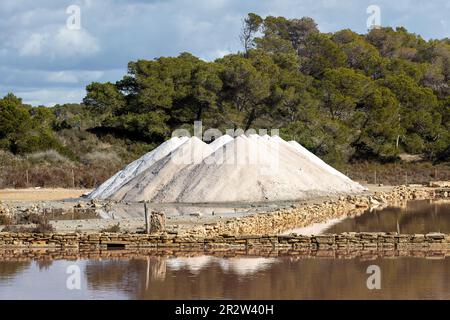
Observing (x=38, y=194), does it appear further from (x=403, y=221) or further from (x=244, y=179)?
(x=403, y=221)

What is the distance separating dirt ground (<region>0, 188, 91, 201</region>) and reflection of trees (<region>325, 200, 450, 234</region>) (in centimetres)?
961

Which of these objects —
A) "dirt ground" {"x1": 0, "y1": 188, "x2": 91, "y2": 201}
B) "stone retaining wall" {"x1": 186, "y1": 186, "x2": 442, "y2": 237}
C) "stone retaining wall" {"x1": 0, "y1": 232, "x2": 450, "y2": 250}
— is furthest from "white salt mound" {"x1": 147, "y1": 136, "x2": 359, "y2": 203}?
"stone retaining wall" {"x1": 0, "y1": 232, "x2": 450, "y2": 250}

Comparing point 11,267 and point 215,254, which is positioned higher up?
point 215,254

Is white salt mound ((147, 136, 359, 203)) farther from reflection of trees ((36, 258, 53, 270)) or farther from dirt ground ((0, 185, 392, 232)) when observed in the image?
reflection of trees ((36, 258, 53, 270))

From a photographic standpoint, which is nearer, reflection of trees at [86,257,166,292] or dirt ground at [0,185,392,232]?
reflection of trees at [86,257,166,292]

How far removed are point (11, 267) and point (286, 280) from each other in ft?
14.1

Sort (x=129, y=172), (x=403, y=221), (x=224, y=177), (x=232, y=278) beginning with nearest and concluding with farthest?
(x=232, y=278) < (x=403, y=221) < (x=224, y=177) < (x=129, y=172)

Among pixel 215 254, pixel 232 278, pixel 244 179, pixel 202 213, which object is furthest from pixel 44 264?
pixel 244 179

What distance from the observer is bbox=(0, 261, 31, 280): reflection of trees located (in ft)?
45.1

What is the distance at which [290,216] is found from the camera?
851 inches

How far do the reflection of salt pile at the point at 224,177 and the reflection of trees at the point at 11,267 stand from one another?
1135 centimetres

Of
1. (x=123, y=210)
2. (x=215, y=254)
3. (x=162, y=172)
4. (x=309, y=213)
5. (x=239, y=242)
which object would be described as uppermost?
(x=162, y=172)

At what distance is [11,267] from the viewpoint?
47.3ft

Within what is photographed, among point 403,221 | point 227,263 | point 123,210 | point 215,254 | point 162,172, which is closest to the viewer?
point 227,263
